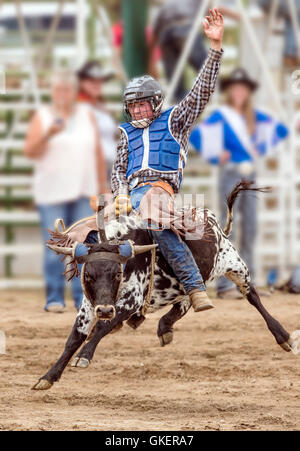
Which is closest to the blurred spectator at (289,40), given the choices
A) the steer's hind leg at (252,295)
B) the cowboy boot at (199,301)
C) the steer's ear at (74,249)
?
the steer's hind leg at (252,295)

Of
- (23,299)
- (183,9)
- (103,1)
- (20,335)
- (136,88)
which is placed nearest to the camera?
(136,88)

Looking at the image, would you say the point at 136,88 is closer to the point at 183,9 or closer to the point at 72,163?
the point at 72,163

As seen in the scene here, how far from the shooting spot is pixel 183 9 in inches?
389

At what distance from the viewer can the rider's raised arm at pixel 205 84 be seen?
5598 mm

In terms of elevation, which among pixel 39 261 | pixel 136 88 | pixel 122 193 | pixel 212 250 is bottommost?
pixel 39 261

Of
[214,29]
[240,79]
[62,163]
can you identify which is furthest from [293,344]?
[240,79]

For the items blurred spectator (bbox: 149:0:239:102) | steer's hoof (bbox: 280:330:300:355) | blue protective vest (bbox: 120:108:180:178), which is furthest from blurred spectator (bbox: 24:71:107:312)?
blue protective vest (bbox: 120:108:180:178)

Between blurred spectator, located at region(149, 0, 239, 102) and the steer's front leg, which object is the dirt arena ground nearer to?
the steer's front leg

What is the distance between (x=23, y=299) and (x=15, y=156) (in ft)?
8.28

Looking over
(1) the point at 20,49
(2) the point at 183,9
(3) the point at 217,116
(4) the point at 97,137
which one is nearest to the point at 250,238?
(3) the point at 217,116

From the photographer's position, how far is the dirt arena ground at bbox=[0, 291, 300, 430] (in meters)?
5.25

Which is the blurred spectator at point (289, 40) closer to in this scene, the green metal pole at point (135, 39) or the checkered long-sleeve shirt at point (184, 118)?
the green metal pole at point (135, 39)

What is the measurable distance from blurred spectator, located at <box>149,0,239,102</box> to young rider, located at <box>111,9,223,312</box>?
4.26 m

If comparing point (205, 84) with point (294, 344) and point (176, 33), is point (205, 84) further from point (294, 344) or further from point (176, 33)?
point (176, 33)
